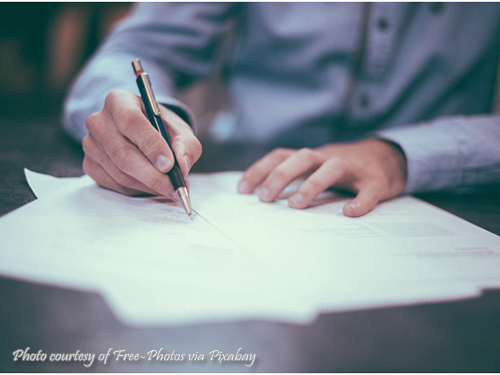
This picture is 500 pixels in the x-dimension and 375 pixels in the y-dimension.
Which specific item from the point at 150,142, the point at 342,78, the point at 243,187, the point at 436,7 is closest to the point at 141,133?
the point at 150,142

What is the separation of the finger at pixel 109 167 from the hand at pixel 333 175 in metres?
0.12

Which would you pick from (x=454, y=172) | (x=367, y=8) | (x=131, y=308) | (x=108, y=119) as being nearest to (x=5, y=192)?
(x=108, y=119)

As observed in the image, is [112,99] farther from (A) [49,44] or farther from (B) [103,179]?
(A) [49,44]

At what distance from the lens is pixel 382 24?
0.70m

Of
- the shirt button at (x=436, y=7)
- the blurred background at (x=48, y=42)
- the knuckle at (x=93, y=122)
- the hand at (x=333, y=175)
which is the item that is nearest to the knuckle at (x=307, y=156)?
the hand at (x=333, y=175)

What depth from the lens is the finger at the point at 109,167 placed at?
39 cm

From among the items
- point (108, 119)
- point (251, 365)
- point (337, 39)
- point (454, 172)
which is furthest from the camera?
point (337, 39)

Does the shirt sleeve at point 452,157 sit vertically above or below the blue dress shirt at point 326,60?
below

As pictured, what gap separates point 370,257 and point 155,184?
0.21m

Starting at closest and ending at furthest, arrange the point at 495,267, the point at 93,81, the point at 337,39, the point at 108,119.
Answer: the point at 495,267, the point at 108,119, the point at 93,81, the point at 337,39

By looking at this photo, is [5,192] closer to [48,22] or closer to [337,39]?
[337,39]

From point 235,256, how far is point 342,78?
22.7 inches

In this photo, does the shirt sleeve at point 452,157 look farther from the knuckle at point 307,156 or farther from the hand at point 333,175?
the knuckle at point 307,156

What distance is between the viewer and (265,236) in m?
0.31
